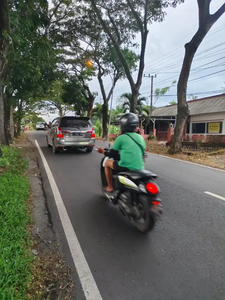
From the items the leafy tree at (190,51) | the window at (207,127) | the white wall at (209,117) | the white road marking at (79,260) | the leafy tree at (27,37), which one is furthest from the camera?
the window at (207,127)

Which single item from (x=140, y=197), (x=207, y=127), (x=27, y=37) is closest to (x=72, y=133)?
(x=27, y=37)

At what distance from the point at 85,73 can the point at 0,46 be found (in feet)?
58.4

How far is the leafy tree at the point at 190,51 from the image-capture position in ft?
33.6

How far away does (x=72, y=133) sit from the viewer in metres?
10.8

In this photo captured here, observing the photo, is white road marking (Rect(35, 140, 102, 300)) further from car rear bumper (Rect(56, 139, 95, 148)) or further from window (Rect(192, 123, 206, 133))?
window (Rect(192, 123, 206, 133))

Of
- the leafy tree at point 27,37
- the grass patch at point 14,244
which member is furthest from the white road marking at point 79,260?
the leafy tree at point 27,37

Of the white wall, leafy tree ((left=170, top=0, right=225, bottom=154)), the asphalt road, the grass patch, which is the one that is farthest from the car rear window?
the white wall

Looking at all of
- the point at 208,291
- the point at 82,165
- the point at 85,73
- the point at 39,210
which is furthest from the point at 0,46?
the point at 85,73

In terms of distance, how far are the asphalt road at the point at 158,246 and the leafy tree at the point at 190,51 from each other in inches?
257

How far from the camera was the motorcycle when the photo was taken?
3.27 meters

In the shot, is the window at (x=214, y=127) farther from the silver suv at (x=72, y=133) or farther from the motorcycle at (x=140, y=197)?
the motorcycle at (x=140, y=197)

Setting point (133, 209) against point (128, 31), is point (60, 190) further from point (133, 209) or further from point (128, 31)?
point (128, 31)

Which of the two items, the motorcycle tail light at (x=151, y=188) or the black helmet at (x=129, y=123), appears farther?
the black helmet at (x=129, y=123)

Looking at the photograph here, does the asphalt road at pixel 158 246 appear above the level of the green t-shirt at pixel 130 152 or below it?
below
